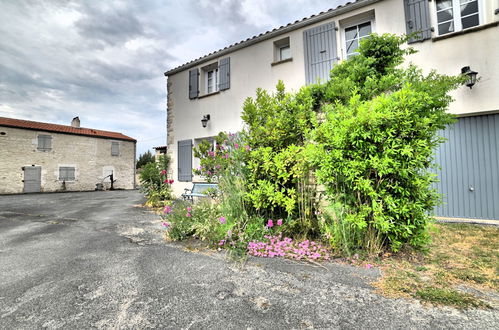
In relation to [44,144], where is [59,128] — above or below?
above

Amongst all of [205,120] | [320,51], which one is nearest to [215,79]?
[205,120]

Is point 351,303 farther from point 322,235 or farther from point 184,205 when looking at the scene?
point 184,205

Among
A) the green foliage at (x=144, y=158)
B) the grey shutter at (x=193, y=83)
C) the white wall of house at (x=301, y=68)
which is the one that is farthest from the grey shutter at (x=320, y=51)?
the green foliage at (x=144, y=158)

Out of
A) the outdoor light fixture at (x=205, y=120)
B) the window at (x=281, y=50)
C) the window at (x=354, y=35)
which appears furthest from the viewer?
the outdoor light fixture at (x=205, y=120)

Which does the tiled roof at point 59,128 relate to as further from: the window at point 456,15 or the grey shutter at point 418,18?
the window at point 456,15

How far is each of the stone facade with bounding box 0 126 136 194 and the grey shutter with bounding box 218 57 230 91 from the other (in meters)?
16.1

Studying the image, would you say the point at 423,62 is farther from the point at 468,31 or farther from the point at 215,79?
the point at 215,79

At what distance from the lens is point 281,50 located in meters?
7.35

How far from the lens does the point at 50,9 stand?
6.03 m

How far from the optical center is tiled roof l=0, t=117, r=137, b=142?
15029 mm

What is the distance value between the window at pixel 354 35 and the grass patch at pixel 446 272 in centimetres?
513

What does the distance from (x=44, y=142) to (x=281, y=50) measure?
18.7m

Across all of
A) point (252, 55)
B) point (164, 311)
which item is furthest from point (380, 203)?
point (252, 55)

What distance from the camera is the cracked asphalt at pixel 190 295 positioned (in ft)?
4.81
